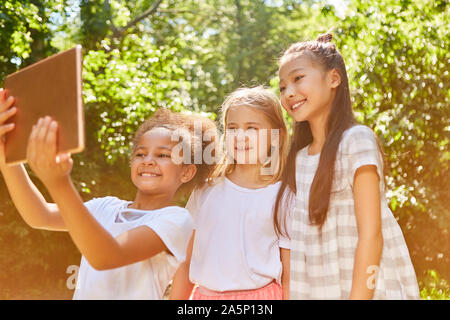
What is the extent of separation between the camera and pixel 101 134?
569 centimetres

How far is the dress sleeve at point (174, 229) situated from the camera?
166 centimetres

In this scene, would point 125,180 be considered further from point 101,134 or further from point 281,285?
point 281,285

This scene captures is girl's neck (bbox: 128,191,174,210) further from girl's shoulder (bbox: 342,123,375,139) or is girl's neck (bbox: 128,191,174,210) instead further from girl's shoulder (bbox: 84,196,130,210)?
girl's shoulder (bbox: 342,123,375,139)

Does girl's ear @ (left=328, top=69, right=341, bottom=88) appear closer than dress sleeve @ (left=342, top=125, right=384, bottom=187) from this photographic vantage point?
No

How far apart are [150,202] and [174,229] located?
253mm

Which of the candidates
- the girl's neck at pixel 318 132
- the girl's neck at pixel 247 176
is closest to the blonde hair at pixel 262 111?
the girl's neck at pixel 247 176

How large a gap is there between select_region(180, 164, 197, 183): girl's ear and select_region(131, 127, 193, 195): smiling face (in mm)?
17

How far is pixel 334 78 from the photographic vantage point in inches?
80.4

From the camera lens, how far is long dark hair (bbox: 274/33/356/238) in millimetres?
1816

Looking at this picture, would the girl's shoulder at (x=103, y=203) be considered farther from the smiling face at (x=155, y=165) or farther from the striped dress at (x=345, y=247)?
the striped dress at (x=345, y=247)

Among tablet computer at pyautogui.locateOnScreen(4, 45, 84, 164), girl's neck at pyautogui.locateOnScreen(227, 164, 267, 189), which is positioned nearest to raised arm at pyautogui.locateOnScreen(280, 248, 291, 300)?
girl's neck at pyautogui.locateOnScreen(227, 164, 267, 189)

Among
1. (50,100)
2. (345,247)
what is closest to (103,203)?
(50,100)

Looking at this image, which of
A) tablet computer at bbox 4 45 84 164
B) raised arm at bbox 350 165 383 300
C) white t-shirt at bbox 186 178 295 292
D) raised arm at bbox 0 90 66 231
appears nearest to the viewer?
tablet computer at bbox 4 45 84 164
